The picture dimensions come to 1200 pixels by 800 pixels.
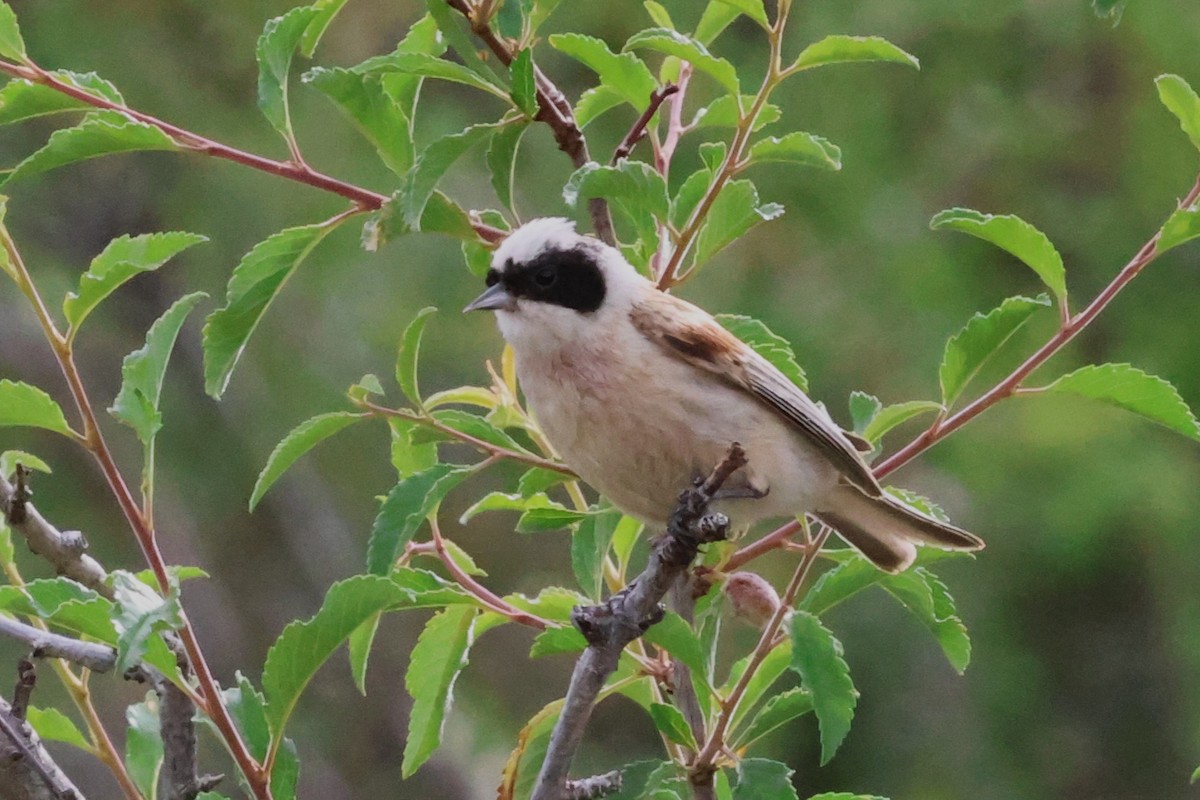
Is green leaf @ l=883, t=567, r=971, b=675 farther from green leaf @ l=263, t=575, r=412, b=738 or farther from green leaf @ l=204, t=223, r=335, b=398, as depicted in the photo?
green leaf @ l=204, t=223, r=335, b=398

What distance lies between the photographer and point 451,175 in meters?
5.29

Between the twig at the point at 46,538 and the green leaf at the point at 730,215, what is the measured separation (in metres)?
0.76

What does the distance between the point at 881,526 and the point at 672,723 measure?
0.92 meters

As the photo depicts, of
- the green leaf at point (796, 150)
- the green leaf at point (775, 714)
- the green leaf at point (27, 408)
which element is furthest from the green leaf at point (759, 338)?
the green leaf at point (27, 408)

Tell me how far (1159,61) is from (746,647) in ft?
8.02

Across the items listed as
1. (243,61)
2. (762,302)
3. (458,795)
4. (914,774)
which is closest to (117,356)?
(243,61)

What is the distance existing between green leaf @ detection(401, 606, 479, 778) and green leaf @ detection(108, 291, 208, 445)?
1.47 ft

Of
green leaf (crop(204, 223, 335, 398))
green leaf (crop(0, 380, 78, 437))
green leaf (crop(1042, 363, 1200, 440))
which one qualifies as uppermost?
green leaf (crop(204, 223, 335, 398))

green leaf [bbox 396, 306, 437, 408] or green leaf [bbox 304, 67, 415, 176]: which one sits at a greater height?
green leaf [bbox 304, 67, 415, 176]

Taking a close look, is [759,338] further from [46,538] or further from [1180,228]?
[46,538]

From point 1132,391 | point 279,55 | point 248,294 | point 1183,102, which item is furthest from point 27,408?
point 1183,102

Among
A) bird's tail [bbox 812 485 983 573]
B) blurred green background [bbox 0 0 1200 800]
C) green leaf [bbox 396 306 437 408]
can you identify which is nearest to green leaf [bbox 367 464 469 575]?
green leaf [bbox 396 306 437 408]

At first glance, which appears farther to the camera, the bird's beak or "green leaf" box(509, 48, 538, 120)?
the bird's beak

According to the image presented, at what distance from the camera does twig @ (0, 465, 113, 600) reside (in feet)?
5.41
